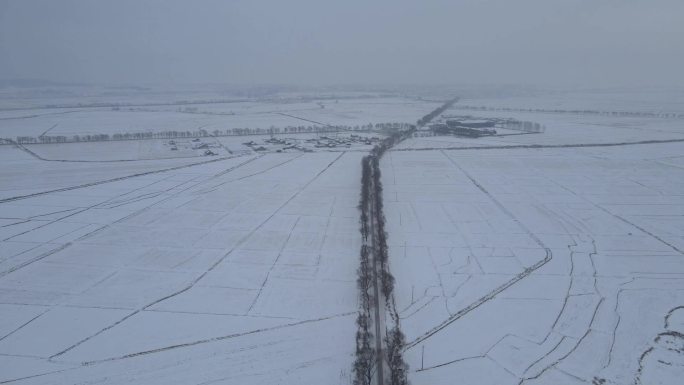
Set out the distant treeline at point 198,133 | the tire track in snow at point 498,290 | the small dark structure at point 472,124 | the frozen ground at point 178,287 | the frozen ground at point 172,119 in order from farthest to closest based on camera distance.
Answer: the frozen ground at point 172,119, the small dark structure at point 472,124, the distant treeline at point 198,133, the tire track in snow at point 498,290, the frozen ground at point 178,287

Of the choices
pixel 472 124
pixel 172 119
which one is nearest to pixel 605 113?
pixel 472 124

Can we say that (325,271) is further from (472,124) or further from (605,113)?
(605,113)

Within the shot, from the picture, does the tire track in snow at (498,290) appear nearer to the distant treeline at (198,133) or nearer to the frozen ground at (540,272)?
the frozen ground at (540,272)

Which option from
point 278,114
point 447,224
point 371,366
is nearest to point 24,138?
point 278,114

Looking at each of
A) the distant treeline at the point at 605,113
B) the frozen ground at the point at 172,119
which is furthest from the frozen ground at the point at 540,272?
the distant treeline at the point at 605,113

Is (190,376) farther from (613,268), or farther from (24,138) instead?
(24,138)

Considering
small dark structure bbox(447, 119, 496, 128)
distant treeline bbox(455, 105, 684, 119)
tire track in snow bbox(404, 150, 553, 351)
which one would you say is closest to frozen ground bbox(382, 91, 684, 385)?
tire track in snow bbox(404, 150, 553, 351)
